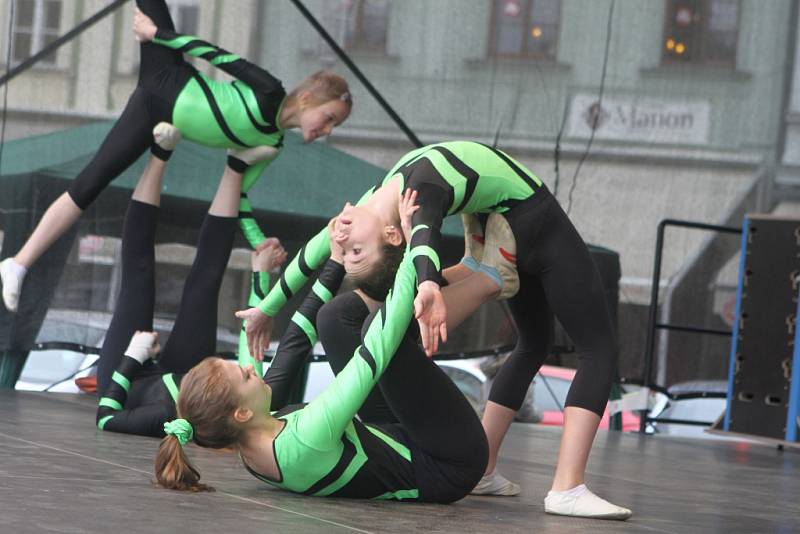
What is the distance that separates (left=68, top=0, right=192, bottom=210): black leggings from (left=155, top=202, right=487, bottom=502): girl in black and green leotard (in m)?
2.11

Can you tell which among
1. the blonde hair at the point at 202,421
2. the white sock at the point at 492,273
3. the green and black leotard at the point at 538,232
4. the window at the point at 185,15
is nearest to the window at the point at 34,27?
the window at the point at 185,15

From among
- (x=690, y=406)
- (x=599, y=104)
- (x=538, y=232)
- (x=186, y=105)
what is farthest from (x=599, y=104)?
(x=538, y=232)

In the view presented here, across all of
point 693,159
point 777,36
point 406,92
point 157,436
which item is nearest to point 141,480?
point 157,436

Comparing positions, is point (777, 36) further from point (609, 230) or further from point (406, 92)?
point (406, 92)

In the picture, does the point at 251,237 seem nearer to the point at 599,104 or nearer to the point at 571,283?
the point at 571,283

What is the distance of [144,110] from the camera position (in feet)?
14.2

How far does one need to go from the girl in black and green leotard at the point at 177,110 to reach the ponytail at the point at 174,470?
2036mm

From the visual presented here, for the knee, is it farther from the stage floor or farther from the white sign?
the white sign

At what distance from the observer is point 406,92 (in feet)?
18.9

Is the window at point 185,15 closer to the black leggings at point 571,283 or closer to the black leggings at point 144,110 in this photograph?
the black leggings at point 144,110

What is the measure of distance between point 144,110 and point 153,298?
0.72 meters

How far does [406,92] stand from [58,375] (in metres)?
2.08

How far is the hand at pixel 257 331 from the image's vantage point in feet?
10.1

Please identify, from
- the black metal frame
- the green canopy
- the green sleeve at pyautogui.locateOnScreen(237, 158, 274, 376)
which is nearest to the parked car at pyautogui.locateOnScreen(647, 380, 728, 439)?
the black metal frame
